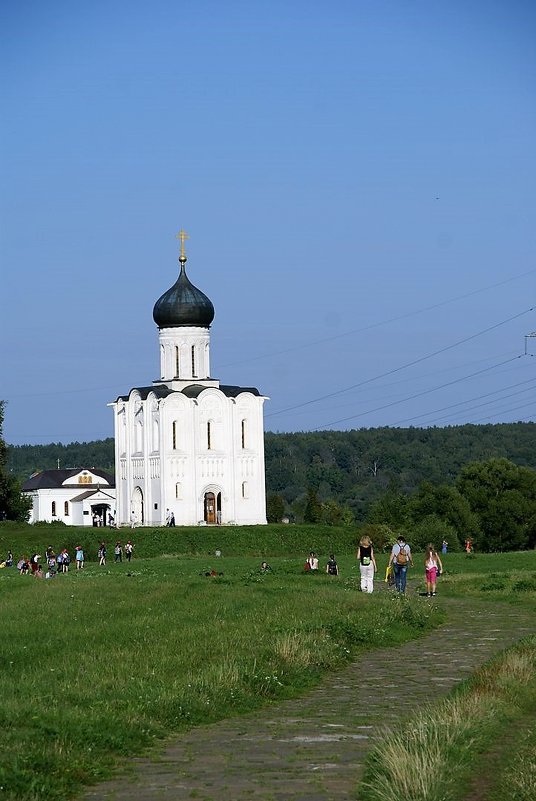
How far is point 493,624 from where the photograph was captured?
2178 cm

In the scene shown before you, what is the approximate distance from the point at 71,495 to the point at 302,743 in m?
100

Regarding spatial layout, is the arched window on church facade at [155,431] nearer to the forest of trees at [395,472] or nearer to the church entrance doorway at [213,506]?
the church entrance doorway at [213,506]

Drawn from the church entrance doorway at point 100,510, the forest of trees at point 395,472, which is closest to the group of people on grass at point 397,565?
the forest of trees at point 395,472

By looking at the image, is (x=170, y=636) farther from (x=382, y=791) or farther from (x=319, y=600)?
(x=382, y=791)

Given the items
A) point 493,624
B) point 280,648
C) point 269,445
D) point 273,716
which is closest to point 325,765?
point 273,716

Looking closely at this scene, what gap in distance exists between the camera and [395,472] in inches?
6585

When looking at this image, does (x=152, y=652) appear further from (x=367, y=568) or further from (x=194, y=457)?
(x=194, y=457)

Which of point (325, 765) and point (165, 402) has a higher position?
A: point (165, 402)

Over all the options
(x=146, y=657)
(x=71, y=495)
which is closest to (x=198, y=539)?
(x=71, y=495)

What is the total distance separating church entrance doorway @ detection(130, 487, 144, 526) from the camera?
7850 cm

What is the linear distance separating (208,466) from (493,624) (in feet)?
184

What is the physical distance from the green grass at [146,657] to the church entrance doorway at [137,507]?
167ft

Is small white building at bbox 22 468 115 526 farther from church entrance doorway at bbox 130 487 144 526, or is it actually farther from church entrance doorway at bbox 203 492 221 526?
church entrance doorway at bbox 203 492 221 526

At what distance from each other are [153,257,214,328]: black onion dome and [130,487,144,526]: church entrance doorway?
31.0 feet
